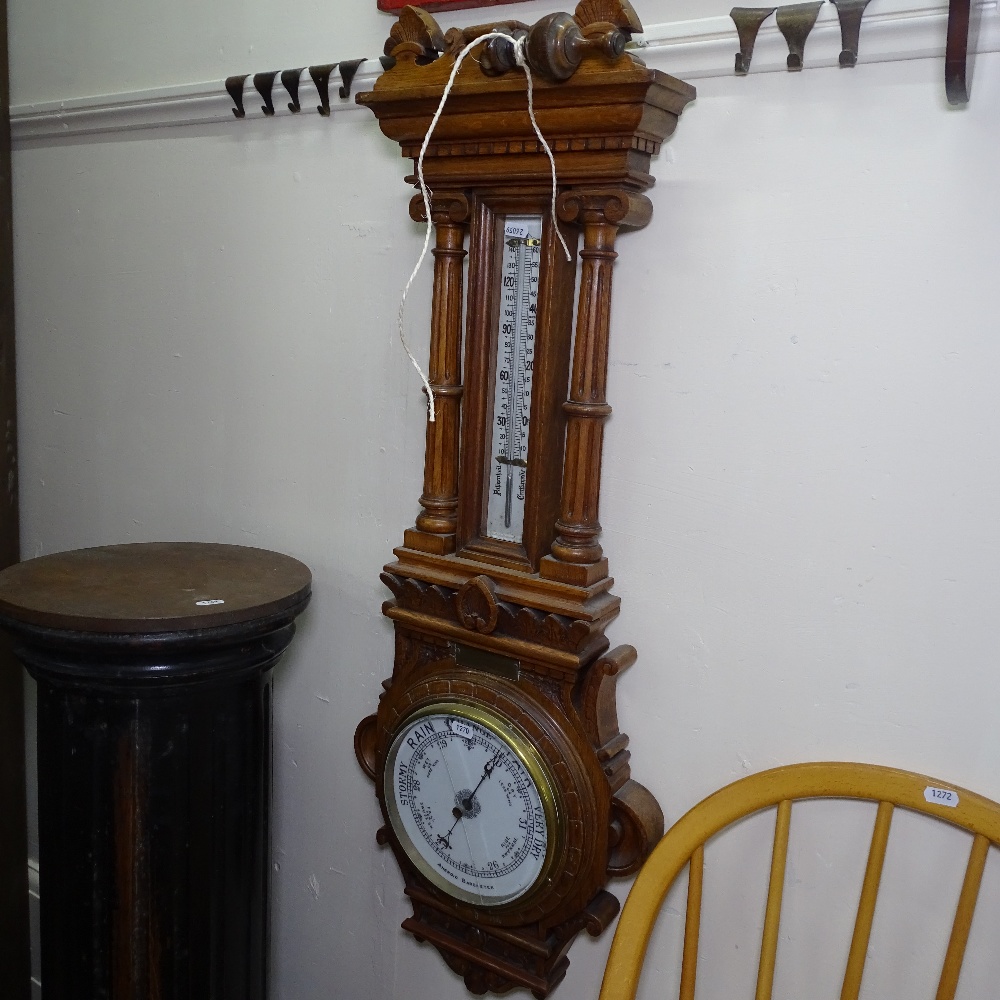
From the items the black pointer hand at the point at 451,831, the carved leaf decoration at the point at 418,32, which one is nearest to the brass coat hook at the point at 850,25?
the carved leaf decoration at the point at 418,32

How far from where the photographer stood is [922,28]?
3.97 ft

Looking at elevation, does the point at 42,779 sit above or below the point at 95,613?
below

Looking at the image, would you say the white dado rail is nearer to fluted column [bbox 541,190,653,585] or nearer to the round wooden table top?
fluted column [bbox 541,190,653,585]

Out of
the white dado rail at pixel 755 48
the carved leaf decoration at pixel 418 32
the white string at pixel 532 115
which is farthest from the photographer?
the carved leaf decoration at pixel 418 32

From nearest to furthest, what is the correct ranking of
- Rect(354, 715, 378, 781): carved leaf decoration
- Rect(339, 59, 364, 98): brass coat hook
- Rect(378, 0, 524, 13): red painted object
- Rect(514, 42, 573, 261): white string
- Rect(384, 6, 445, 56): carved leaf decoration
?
1. Rect(514, 42, 573, 261): white string
2. Rect(384, 6, 445, 56): carved leaf decoration
3. Rect(378, 0, 524, 13): red painted object
4. Rect(339, 59, 364, 98): brass coat hook
5. Rect(354, 715, 378, 781): carved leaf decoration

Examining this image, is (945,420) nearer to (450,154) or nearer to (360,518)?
(450,154)

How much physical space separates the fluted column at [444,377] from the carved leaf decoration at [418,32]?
21 centimetres

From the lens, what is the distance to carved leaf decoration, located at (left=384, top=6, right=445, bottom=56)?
56.4 inches

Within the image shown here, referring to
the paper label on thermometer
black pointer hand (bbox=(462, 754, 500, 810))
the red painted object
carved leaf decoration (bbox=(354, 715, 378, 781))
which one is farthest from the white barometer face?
the red painted object

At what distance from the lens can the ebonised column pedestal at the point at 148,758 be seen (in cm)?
148

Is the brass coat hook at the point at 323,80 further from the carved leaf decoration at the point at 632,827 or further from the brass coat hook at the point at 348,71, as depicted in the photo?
the carved leaf decoration at the point at 632,827

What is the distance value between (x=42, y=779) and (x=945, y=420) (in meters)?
1.48

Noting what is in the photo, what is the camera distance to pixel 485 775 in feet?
5.09

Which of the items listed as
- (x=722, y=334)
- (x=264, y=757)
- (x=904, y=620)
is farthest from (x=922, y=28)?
(x=264, y=757)
